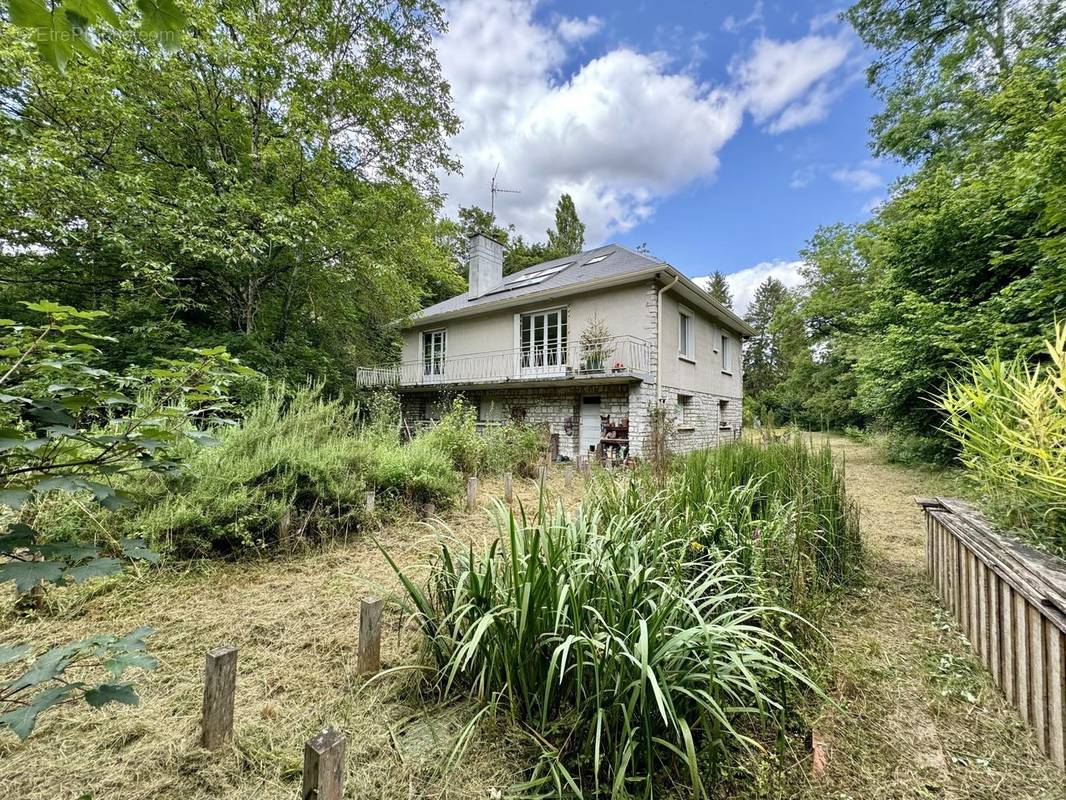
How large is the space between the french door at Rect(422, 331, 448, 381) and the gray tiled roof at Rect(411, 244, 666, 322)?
868 mm

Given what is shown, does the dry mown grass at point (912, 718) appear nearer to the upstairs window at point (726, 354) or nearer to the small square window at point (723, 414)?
the small square window at point (723, 414)

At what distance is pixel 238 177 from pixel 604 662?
10873mm

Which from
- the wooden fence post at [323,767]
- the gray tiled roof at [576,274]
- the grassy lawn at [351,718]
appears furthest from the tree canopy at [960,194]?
the gray tiled roof at [576,274]

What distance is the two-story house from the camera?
30.7ft

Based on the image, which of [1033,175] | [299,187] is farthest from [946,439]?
[299,187]

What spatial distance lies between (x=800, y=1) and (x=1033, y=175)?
4.23m

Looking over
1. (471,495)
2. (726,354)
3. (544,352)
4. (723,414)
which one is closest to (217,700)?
(471,495)

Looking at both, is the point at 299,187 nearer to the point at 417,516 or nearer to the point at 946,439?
the point at 417,516

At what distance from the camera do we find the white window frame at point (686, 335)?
1052 centimetres

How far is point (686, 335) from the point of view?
11.0 metres

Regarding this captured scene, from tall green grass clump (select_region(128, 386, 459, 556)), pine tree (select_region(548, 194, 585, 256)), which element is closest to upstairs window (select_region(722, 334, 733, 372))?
tall green grass clump (select_region(128, 386, 459, 556))

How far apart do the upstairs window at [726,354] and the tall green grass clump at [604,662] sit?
1258cm

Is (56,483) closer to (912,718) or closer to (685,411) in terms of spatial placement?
(912,718)

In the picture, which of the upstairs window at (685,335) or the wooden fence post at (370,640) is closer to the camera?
the wooden fence post at (370,640)
